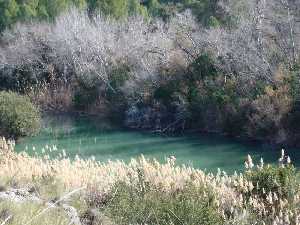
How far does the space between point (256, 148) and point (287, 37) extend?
782 cm

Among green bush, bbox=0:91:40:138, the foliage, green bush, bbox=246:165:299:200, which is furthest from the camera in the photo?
green bush, bbox=0:91:40:138

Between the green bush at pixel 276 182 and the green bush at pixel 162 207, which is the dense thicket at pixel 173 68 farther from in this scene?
the green bush at pixel 162 207

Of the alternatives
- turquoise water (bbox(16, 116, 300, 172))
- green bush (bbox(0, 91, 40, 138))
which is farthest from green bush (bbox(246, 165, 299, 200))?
green bush (bbox(0, 91, 40, 138))

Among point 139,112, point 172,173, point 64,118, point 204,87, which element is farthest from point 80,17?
point 172,173

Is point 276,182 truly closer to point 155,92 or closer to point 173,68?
point 155,92

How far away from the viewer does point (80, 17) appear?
43.6m

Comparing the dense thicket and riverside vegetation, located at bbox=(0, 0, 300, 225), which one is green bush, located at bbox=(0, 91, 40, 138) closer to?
riverside vegetation, located at bbox=(0, 0, 300, 225)

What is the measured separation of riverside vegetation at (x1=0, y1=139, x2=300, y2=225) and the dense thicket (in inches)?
623

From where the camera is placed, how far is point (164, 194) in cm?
980

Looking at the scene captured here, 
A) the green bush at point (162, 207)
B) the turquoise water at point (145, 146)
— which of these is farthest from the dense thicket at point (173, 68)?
the green bush at point (162, 207)

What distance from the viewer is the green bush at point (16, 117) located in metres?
28.6

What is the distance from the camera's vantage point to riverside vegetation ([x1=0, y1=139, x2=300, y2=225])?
7754 millimetres

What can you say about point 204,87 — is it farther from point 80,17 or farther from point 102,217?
point 102,217

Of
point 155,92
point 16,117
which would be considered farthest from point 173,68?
point 16,117
